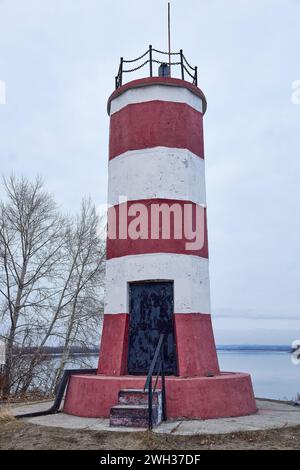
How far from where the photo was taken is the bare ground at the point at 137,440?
6638mm

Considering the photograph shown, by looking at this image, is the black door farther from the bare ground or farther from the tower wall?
the bare ground

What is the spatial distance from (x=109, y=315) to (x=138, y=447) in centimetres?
468

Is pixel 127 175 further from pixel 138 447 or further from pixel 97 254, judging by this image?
pixel 97 254

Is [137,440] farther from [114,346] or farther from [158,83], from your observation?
[158,83]

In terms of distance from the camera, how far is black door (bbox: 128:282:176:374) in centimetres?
1038

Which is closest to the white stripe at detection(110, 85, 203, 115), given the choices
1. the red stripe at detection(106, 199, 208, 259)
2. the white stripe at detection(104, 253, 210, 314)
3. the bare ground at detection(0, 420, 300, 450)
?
the red stripe at detection(106, 199, 208, 259)

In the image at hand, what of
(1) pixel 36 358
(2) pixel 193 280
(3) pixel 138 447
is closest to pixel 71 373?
(2) pixel 193 280

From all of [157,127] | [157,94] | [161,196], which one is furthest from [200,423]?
[157,94]

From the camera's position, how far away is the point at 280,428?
798 cm

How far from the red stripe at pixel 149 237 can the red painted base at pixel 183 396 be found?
2903 millimetres

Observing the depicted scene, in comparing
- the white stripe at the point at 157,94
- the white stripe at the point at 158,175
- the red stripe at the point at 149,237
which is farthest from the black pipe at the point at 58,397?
the white stripe at the point at 157,94

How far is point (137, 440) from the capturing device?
6.89 m

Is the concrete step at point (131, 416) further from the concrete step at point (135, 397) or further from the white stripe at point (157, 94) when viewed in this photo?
the white stripe at point (157, 94)

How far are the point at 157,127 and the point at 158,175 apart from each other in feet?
4.12
